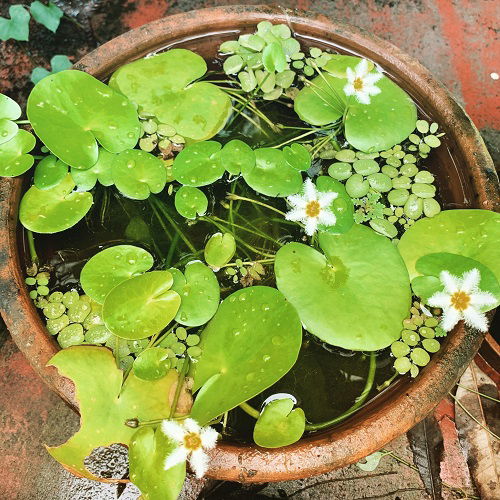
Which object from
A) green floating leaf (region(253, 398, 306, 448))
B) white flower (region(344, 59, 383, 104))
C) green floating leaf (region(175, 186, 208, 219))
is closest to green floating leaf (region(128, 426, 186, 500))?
green floating leaf (region(253, 398, 306, 448))

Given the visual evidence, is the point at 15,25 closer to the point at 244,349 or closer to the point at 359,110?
the point at 359,110

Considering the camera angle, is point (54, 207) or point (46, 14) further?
point (46, 14)

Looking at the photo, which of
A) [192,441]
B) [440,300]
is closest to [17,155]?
[192,441]

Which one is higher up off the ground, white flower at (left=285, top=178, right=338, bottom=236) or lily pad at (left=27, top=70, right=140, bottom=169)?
lily pad at (left=27, top=70, right=140, bottom=169)

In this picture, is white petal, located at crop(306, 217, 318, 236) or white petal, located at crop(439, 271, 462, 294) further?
white petal, located at crop(306, 217, 318, 236)

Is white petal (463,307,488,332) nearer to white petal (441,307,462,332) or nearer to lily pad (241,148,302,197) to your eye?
white petal (441,307,462,332)

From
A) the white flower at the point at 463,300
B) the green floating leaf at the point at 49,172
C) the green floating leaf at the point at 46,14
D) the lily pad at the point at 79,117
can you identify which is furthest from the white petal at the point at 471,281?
the green floating leaf at the point at 46,14
